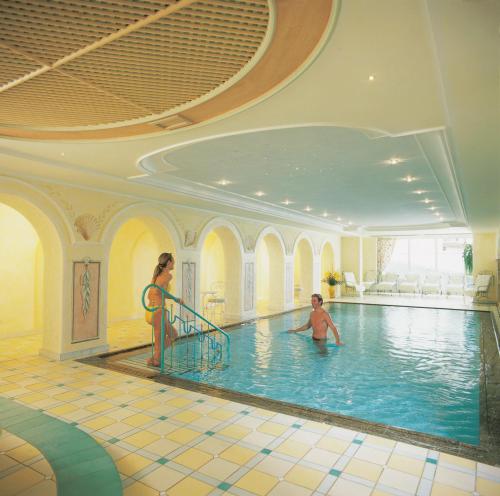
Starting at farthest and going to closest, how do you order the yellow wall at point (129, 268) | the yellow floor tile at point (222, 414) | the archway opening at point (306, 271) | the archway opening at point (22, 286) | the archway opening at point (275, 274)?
1. the archway opening at point (306, 271)
2. the archway opening at point (275, 274)
3. the yellow wall at point (129, 268)
4. the archway opening at point (22, 286)
5. the yellow floor tile at point (222, 414)

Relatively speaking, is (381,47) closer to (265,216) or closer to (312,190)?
(312,190)

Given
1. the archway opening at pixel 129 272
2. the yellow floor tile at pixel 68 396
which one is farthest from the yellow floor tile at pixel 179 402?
the archway opening at pixel 129 272

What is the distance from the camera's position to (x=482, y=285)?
648 inches

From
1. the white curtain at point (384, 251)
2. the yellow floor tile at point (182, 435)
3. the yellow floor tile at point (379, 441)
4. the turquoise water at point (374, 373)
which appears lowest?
the turquoise water at point (374, 373)

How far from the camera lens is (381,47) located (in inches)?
102

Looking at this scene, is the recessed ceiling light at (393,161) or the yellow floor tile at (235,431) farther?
the recessed ceiling light at (393,161)

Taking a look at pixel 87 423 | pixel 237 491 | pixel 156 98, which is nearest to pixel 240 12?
pixel 156 98

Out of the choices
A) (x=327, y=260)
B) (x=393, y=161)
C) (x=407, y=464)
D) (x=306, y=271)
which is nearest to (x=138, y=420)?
(x=407, y=464)

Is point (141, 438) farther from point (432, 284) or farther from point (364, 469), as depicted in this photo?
point (432, 284)

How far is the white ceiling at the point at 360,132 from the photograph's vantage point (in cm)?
240

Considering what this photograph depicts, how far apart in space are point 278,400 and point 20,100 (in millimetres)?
4439

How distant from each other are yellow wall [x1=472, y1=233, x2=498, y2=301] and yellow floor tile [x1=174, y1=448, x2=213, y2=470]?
18.1 metres

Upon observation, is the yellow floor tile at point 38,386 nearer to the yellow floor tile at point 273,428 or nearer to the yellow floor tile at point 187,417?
Answer: the yellow floor tile at point 187,417

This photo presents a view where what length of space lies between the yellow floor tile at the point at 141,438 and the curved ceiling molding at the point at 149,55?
325cm
